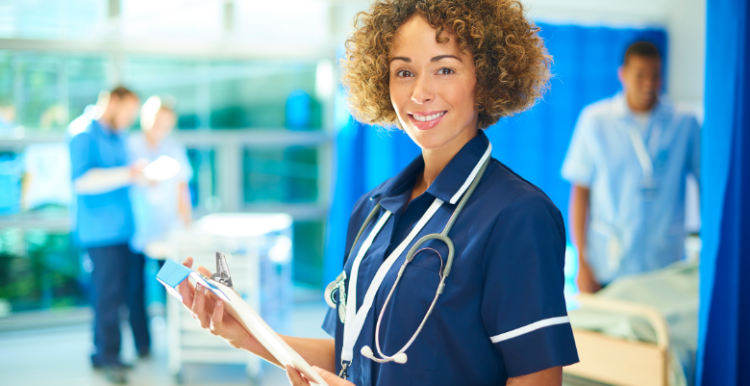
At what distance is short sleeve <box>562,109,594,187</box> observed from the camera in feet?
9.29

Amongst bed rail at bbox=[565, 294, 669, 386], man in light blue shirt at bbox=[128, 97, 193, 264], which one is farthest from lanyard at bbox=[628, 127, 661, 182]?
man in light blue shirt at bbox=[128, 97, 193, 264]

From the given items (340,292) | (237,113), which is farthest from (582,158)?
(237,113)

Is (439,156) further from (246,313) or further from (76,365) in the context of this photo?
(76,365)

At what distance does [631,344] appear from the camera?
204 cm

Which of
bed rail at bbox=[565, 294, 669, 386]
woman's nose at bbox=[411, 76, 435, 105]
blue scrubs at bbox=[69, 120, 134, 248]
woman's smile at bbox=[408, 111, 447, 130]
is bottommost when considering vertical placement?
bed rail at bbox=[565, 294, 669, 386]

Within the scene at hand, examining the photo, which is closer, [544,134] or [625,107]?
[625,107]

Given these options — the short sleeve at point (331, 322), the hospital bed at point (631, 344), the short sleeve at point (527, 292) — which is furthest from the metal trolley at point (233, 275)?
the short sleeve at point (527, 292)

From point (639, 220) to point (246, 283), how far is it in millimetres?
1940

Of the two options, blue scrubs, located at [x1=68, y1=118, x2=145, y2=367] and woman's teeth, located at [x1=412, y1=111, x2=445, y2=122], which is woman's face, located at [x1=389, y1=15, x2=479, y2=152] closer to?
woman's teeth, located at [x1=412, y1=111, x2=445, y2=122]

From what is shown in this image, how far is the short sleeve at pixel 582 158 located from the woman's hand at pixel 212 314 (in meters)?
2.12

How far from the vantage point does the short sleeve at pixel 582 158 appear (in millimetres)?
2832

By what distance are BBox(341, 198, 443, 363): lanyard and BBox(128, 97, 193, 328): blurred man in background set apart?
8.74 feet

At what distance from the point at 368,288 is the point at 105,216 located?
8.67 feet

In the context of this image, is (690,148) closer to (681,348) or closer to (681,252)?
(681,252)
